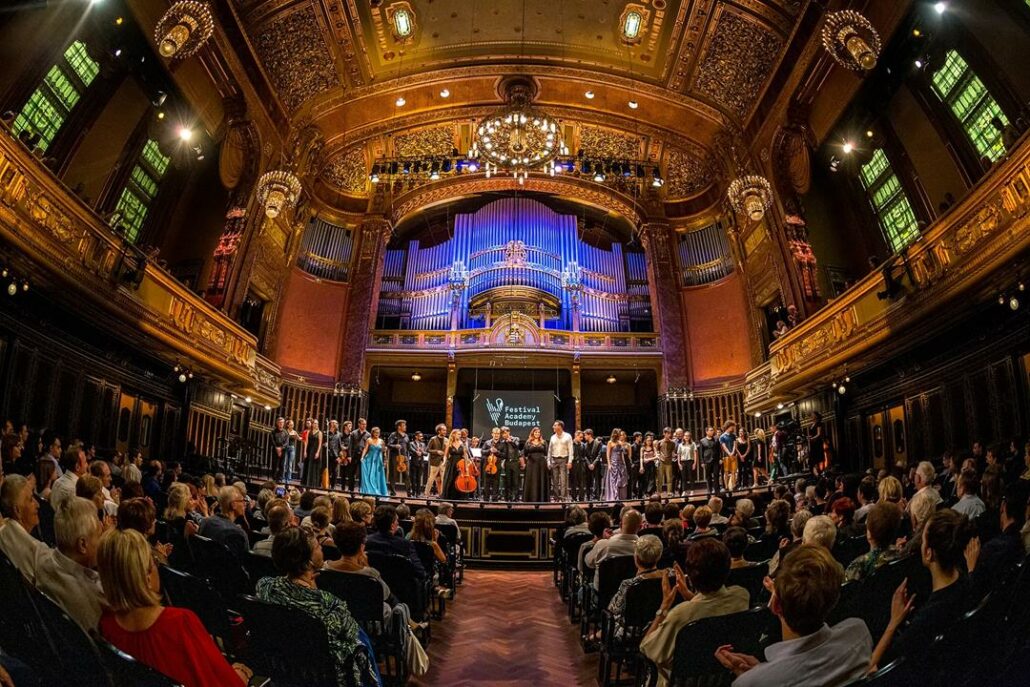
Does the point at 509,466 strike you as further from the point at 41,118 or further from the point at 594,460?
the point at 41,118

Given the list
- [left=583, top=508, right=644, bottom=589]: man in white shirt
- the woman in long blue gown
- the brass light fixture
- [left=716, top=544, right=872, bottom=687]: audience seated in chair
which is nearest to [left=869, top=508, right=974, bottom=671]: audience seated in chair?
[left=716, top=544, right=872, bottom=687]: audience seated in chair

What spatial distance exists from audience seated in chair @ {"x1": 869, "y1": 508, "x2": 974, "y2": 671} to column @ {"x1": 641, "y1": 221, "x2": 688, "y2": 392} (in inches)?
556

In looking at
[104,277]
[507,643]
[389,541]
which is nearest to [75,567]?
[389,541]

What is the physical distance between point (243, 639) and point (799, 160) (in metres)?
13.8

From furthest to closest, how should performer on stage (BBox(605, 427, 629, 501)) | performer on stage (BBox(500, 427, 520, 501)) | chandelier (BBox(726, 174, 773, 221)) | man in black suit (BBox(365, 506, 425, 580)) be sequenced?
performer on stage (BBox(605, 427, 629, 501)) < performer on stage (BBox(500, 427, 520, 501)) < chandelier (BBox(726, 174, 773, 221)) < man in black suit (BBox(365, 506, 425, 580))

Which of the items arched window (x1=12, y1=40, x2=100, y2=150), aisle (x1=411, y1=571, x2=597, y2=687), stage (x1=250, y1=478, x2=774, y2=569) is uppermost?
arched window (x1=12, y1=40, x2=100, y2=150)

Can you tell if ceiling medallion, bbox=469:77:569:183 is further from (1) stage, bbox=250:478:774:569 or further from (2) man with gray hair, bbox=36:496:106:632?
(2) man with gray hair, bbox=36:496:106:632

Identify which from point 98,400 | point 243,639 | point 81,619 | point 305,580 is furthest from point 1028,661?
point 98,400

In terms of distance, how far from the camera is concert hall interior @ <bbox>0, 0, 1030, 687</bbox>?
236 centimetres

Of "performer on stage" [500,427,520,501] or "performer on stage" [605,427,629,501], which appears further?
"performer on stage" [605,427,629,501]

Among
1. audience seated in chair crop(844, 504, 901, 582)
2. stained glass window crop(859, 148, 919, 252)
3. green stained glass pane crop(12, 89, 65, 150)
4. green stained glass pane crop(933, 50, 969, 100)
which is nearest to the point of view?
audience seated in chair crop(844, 504, 901, 582)

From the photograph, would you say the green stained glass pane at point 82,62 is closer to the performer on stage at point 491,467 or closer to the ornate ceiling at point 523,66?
the ornate ceiling at point 523,66

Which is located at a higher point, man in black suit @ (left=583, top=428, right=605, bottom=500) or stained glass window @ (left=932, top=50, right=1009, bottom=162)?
stained glass window @ (left=932, top=50, right=1009, bottom=162)

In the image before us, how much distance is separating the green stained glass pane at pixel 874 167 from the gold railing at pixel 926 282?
345 cm
